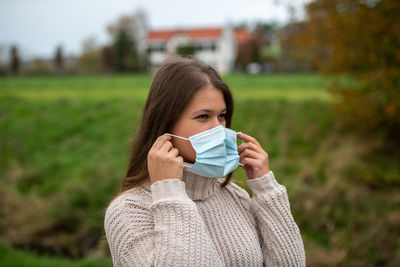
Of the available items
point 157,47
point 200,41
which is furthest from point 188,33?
point 157,47

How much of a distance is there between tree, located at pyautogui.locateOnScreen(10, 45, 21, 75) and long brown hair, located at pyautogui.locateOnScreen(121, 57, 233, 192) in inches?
1498

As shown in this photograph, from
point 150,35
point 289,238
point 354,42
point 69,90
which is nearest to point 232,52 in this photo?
point 150,35

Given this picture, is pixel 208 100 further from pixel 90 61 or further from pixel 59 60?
pixel 90 61

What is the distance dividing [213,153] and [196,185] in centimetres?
21

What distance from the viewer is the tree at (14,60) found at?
118 feet

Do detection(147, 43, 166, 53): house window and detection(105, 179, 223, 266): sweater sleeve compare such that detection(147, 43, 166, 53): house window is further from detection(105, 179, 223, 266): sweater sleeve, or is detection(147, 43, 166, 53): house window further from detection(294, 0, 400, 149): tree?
detection(105, 179, 223, 266): sweater sleeve

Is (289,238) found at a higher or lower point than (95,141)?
higher

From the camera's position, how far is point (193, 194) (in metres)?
2.21

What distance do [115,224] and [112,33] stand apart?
160 ft

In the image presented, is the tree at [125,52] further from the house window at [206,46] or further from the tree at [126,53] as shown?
the house window at [206,46]

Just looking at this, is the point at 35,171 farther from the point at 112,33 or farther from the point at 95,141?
the point at 112,33

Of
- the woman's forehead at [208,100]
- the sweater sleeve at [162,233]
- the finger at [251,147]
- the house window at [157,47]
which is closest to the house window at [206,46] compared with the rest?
the house window at [157,47]

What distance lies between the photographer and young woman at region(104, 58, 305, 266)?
192 cm

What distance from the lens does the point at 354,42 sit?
7336mm
